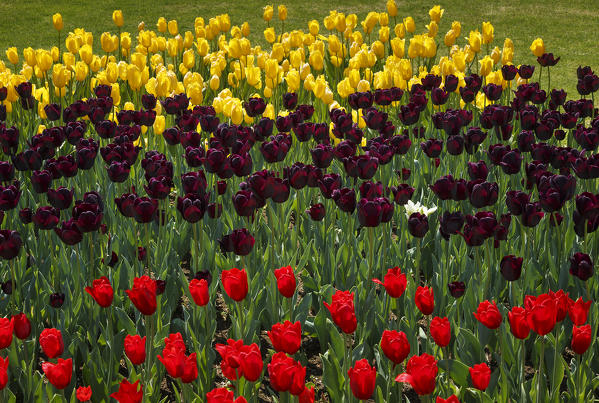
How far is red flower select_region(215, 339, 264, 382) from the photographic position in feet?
6.73

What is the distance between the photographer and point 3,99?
5676 mm

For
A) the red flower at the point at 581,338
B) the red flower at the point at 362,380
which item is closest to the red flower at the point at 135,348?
the red flower at the point at 362,380

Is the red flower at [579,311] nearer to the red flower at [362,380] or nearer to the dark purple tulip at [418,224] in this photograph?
the red flower at [362,380]

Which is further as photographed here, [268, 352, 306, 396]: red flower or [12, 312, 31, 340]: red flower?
[12, 312, 31, 340]: red flower

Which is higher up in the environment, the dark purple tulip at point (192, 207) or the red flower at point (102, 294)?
the dark purple tulip at point (192, 207)

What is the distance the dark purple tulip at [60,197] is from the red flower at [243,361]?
153 centimetres

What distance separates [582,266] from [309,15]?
11872mm

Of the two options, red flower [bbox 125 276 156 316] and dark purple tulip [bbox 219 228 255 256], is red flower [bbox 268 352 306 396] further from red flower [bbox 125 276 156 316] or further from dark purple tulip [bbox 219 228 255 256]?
dark purple tulip [bbox 219 228 255 256]

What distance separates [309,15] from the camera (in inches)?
553

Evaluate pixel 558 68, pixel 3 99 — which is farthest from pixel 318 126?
pixel 558 68

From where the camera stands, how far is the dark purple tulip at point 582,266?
8.98 feet

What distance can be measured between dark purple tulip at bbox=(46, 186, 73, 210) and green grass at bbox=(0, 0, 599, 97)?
941 cm

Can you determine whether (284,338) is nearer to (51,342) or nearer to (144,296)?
(144,296)

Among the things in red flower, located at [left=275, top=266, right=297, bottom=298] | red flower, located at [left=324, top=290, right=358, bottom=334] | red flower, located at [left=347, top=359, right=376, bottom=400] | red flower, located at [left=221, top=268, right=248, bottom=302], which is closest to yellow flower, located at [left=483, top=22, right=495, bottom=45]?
red flower, located at [left=275, top=266, right=297, bottom=298]
